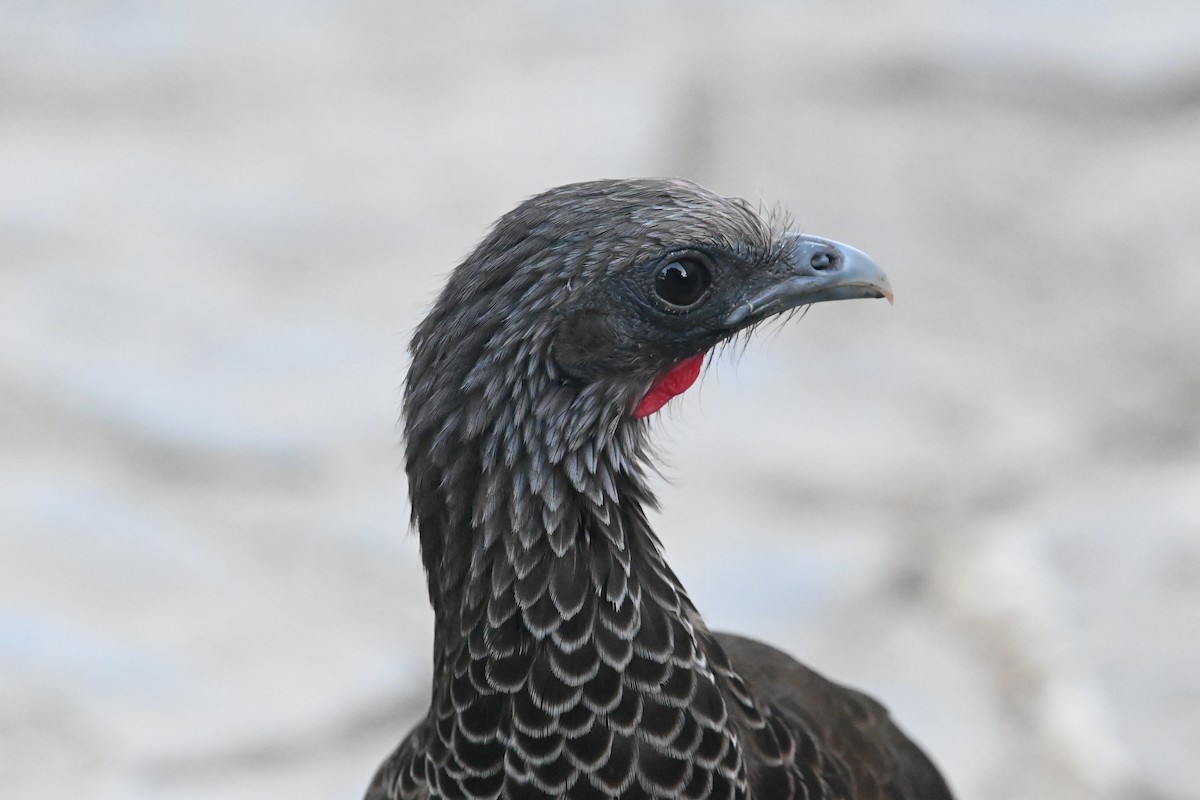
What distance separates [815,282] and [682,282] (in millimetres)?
207

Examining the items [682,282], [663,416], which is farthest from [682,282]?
[663,416]

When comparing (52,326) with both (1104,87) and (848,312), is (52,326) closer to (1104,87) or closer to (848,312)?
(848,312)

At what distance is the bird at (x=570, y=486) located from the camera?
221 centimetres

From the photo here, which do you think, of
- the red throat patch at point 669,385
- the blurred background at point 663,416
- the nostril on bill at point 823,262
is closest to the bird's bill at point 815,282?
the nostril on bill at point 823,262

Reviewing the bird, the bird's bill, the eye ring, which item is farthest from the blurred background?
the eye ring

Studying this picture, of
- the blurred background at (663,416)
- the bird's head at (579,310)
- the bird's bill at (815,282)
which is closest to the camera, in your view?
the bird's head at (579,310)

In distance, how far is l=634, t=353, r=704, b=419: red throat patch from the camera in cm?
234

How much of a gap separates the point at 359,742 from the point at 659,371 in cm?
187

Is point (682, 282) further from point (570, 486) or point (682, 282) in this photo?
point (570, 486)

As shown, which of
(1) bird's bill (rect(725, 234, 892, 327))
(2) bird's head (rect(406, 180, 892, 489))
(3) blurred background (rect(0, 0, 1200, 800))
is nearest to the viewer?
(2) bird's head (rect(406, 180, 892, 489))

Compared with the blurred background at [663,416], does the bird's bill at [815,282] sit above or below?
below

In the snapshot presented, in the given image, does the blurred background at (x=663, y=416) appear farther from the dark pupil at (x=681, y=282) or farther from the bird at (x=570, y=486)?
the dark pupil at (x=681, y=282)

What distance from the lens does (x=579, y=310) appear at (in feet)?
7.26

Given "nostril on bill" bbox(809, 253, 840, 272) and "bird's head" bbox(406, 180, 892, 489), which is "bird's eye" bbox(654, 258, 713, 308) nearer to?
"bird's head" bbox(406, 180, 892, 489)
